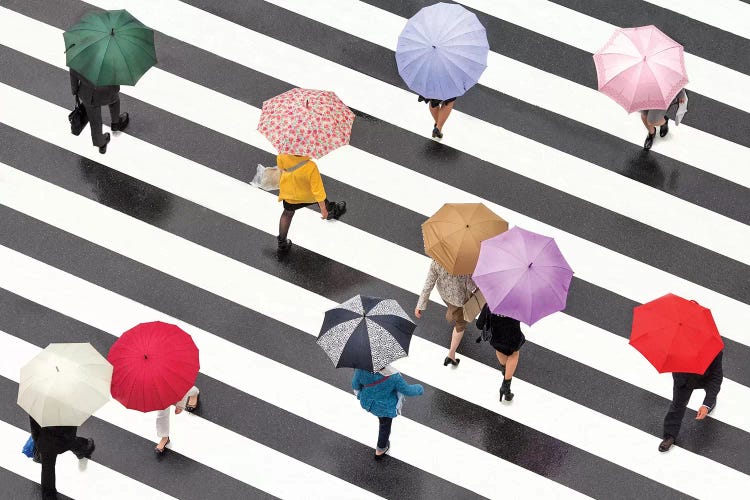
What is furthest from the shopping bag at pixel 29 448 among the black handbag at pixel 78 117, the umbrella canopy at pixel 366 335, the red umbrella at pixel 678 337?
the red umbrella at pixel 678 337

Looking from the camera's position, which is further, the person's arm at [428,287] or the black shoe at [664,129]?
the black shoe at [664,129]

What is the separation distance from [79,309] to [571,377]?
5.30 meters

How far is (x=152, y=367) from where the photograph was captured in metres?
12.4

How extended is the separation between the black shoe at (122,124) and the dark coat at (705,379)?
6842 millimetres

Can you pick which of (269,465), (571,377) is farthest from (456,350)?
(269,465)

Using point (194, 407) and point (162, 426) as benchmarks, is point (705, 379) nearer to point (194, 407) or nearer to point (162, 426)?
point (194, 407)

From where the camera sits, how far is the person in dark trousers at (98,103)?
14523 mm

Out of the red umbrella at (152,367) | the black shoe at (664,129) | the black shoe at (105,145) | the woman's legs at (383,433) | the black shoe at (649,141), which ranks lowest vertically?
the woman's legs at (383,433)

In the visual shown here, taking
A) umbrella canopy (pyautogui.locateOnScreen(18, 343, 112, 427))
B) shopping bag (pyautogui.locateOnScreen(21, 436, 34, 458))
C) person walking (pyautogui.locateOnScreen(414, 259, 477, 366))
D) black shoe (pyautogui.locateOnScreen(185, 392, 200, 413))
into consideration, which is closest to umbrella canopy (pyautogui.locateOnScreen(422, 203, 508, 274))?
person walking (pyautogui.locateOnScreen(414, 259, 477, 366))

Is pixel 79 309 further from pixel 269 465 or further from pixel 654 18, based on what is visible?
pixel 654 18

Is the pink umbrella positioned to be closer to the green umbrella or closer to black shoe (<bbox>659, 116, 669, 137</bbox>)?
black shoe (<bbox>659, 116, 669, 137</bbox>)

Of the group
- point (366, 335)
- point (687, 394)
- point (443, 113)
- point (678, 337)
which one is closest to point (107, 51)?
point (443, 113)

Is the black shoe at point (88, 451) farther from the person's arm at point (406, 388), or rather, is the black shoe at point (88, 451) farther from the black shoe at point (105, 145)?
the black shoe at point (105, 145)

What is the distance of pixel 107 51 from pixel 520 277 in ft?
15.9
